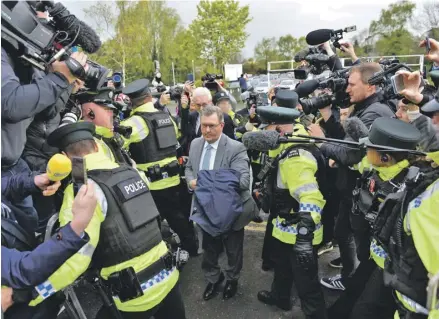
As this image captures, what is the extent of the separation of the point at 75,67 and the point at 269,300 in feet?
8.52

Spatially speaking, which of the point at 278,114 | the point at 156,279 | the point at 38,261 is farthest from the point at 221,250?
the point at 38,261

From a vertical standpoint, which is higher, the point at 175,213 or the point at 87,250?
the point at 87,250

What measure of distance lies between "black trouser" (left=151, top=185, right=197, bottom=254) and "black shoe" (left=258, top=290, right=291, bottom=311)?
1166 mm

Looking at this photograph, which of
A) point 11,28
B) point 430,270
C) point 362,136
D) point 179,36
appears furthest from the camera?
point 179,36

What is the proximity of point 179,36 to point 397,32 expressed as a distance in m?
23.7

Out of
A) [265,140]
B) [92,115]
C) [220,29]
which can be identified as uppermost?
[220,29]

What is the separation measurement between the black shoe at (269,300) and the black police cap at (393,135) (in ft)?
5.81

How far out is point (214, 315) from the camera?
307 centimetres

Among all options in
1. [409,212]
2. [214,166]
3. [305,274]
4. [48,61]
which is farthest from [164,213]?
[409,212]

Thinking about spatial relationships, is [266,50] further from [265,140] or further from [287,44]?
[265,140]

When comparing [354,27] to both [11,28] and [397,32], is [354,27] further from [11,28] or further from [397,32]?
[397,32]

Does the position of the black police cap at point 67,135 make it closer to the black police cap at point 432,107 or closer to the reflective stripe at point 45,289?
the reflective stripe at point 45,289

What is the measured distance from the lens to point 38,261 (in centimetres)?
146

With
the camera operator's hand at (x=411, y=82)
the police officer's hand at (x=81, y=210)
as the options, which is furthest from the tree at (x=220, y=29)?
the police officer's hand at (x=81, y=210)
